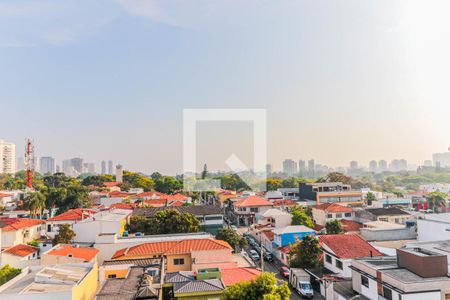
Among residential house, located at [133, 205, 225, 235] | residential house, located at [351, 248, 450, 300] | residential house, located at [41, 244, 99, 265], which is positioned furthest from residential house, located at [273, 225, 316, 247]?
residential house, located at [41, 244, 99, 265]

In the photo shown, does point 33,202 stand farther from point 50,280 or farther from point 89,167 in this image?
point 89,167

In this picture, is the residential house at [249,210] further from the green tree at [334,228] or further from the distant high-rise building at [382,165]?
the distant high-rise building at [382,165]

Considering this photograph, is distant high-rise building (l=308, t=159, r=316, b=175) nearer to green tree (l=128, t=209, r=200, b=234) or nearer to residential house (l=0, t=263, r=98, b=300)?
green tree (l=128, t=209, r=200, b=234)

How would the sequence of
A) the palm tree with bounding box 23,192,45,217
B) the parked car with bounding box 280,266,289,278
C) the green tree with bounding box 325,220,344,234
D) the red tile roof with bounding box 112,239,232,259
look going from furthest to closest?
the palm tree with bounding box 23,192,45,217, the green tree with bounding box 325,220,344,234, the parked car with bounding box 280,266,289,278, the red tile roof with bounding box 112,239,232,259

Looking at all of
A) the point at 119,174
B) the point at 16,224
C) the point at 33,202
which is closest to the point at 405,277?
the point at 16,224

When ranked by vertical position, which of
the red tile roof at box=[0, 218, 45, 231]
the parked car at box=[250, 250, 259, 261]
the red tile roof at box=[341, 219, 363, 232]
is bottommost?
the parked car at box=[250, 250, 259, 261]

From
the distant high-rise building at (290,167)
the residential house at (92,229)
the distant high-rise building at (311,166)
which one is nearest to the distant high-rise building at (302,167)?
the distant high-rise building at (311,166)
